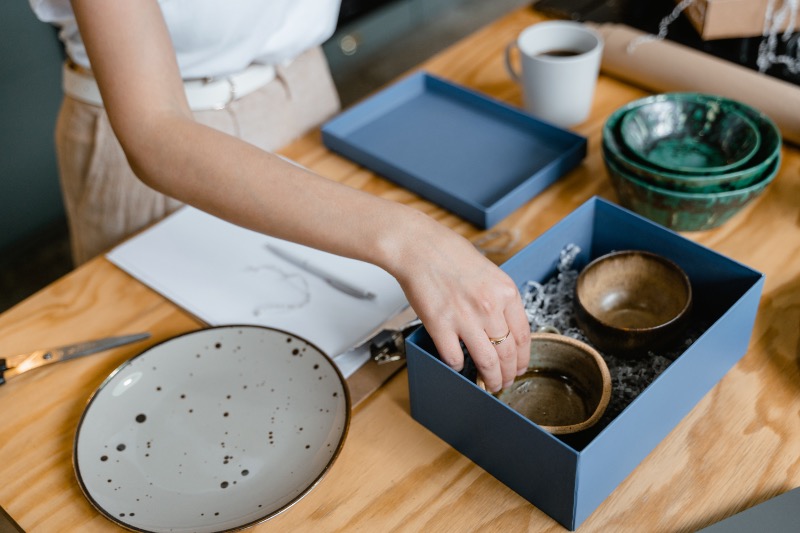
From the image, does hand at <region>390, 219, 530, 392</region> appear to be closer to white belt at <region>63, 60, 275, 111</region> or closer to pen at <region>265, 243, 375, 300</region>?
pen at <region>265, 243, 375, 300</region>

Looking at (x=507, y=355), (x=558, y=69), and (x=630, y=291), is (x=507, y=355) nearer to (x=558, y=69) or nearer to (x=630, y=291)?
(x=630, y=291)

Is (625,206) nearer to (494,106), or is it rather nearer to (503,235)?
(503,235)

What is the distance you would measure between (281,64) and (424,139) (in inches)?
10.5

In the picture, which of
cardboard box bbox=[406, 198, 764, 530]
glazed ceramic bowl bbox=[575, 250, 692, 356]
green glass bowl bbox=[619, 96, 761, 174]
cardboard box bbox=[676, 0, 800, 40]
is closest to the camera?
cardboard box bbox=[406, 198, 764, 530]

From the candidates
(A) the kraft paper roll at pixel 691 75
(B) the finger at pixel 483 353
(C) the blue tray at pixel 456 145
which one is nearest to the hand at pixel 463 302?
(B) the finger at pixel 483 353

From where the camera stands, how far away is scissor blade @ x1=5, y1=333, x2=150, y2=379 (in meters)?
0.81

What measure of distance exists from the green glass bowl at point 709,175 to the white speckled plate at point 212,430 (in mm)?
409

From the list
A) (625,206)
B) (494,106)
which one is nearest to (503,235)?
(625,206)

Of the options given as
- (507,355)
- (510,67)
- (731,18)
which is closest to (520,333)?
(507,355)

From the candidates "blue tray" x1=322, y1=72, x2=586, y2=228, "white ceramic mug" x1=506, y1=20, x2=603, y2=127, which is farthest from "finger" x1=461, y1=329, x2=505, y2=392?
"white ceramic mug" x1=506, y1=20, x2=603, y2=127

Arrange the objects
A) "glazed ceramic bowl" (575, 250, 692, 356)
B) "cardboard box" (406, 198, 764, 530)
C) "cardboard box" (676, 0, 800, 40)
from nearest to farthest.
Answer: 1. "cardboard box" (406, 198, 764, 530)
2. "glazed ceramic bowl" (575, 250, 692, 356)
3. "cardboard box" (676, 0, 800, 40)

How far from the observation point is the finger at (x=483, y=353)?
0.67m

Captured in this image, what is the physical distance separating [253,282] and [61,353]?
214 mm

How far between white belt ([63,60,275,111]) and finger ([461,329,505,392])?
0.60 m
